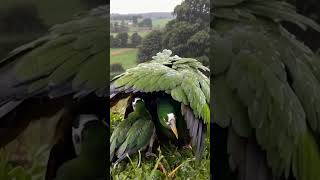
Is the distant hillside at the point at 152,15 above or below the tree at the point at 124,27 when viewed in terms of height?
above

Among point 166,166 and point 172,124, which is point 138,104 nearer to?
point 172,124

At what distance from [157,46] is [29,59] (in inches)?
24.4

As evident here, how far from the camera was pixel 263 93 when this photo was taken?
7.97ft

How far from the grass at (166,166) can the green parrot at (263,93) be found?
0.08 metres

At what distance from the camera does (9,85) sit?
2332 millimetres

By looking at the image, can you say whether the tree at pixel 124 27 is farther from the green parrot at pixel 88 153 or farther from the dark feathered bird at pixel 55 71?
the green parrot at pixel 88 153

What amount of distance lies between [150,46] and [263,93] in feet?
1.96

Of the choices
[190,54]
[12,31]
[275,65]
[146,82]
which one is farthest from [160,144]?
[12,31]

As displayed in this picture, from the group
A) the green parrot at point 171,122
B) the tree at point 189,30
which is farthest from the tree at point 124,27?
the green parrot at point 171,122

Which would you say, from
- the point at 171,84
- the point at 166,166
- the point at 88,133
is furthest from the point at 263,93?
the point at 88,133

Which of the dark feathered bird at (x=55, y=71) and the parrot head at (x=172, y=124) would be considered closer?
the dark feathered bird at (x=55, y=71)

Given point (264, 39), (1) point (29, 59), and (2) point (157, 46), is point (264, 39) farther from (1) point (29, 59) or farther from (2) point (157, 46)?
(1) point (29, 59)

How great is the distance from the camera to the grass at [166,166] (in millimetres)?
2516

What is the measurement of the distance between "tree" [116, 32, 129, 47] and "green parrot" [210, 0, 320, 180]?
1.39 feet
